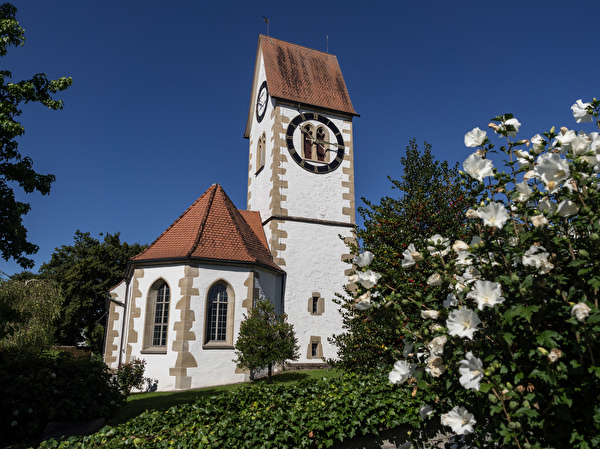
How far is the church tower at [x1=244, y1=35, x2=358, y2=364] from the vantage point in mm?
19641

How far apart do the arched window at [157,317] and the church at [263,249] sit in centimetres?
4

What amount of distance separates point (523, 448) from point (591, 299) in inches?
47.4

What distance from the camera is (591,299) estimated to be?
3.03 metres

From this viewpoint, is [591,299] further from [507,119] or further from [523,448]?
[507,119]

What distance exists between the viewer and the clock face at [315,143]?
71.9 feet

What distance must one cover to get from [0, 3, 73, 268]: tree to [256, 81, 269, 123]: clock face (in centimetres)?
1387

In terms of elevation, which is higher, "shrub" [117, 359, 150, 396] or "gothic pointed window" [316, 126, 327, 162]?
"gothic pointed window" [316, 126, 327, 162]

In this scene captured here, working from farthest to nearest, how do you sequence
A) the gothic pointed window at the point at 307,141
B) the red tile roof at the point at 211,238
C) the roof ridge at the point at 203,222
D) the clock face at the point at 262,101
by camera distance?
the clock face at the point at 262,101 → the gothic pointed window at the point at 307,141 → the red tile roof at the point at 211,238 → the roof ridge at the point at 203,222

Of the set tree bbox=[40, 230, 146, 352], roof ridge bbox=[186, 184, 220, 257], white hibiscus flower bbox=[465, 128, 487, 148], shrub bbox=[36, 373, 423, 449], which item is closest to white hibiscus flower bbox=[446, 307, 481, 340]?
white hibiscus flower bbox=[465, 128, 487, 148]

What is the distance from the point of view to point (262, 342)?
1438 centimetres

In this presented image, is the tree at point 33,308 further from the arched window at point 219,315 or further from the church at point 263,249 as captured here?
the arched window at point 219,315

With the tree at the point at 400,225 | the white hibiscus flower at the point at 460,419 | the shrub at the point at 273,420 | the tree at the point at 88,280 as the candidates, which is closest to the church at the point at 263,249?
the tree at the point at 400,225

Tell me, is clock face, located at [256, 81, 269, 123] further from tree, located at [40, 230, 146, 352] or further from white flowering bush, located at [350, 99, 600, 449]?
white flowering bush, located at [350, 99, 600, 449]

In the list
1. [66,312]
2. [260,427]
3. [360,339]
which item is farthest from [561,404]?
[66,312]
